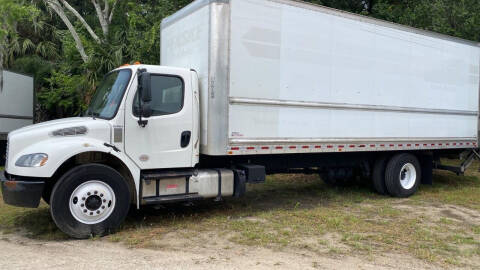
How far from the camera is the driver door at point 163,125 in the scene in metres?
6.14

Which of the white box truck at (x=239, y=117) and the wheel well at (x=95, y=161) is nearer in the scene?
the white box truck at (x=239, y=117)

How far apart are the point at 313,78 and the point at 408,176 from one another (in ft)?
12.2

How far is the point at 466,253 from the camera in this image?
5387mm

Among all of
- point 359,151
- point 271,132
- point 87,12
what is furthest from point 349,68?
point 87,12

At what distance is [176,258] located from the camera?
16.5ft

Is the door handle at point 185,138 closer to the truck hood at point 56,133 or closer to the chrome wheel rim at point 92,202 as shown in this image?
the truck hood at point 56,133

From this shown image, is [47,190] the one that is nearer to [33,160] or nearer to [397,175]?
[33,160]

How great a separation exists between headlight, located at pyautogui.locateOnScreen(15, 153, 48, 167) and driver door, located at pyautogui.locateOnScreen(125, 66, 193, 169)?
112cm

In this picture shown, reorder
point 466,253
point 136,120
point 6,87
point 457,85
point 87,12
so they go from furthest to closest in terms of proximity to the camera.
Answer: point 87,12
point 6,87
point 457,85
point 136,120
point 466,253

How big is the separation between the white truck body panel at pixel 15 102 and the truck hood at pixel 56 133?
8076mm

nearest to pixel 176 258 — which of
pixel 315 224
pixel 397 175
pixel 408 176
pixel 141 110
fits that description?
pixel 141 110

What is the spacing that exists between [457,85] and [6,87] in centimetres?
1287

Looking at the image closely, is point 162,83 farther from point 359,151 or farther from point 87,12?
point 87,12

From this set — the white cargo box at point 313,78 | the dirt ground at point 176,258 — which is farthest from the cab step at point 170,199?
the dirt ground at point 176,258
